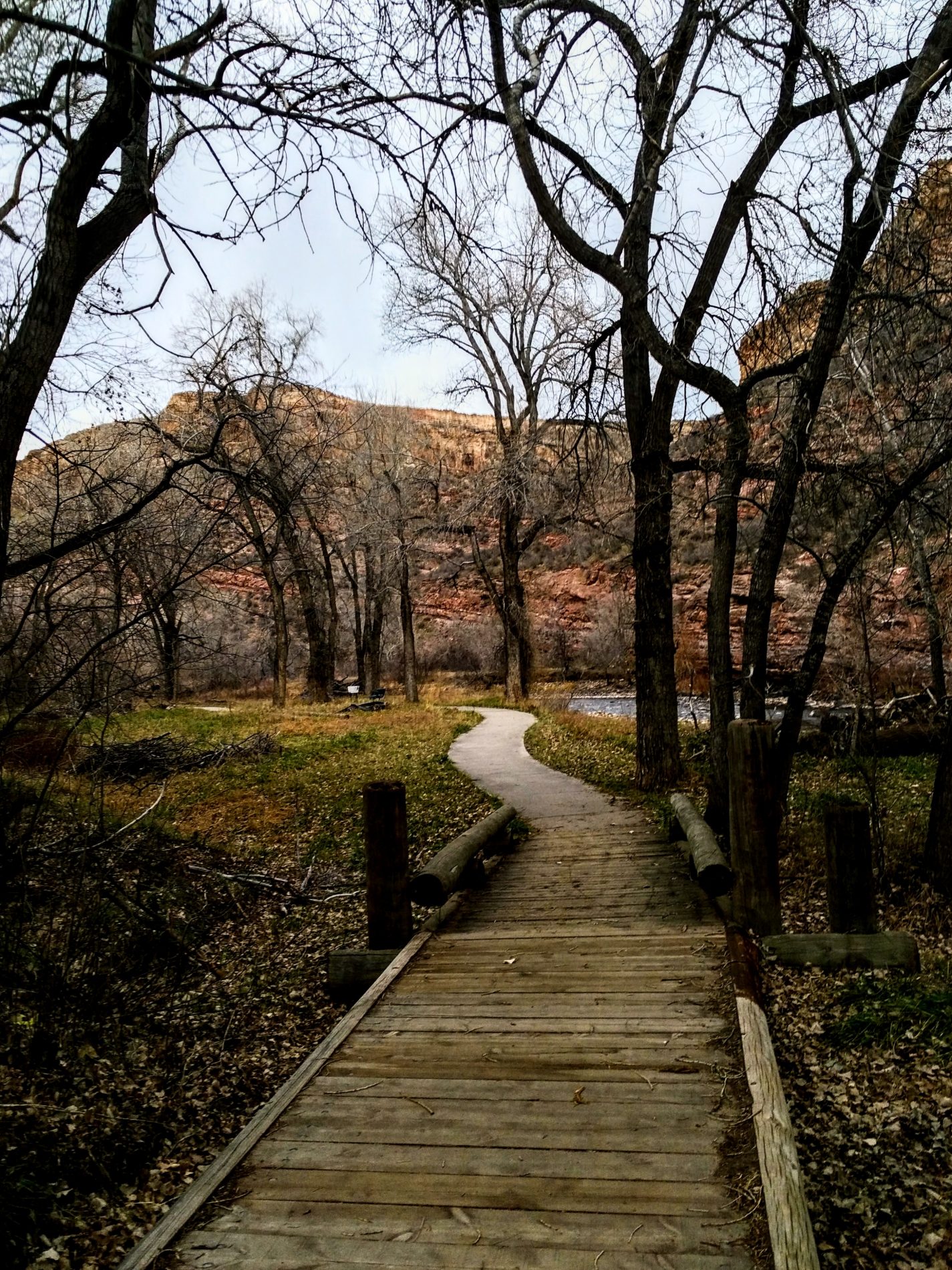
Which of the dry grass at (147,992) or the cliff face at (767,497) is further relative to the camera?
the cliff face at (767,497)

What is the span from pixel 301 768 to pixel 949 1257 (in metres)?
11.9

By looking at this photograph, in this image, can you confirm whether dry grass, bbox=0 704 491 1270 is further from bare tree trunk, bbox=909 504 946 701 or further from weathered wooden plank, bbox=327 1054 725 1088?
bare tree trunk, bbox=909 504 946 701

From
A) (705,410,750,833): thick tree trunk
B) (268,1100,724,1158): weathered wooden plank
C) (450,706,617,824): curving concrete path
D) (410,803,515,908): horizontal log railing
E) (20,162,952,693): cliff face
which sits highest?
(20,162,952,693): cliff face

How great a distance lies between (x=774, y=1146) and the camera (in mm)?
2551

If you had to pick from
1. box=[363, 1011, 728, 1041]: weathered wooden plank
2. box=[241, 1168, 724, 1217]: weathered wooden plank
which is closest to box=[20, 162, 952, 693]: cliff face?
box=[363, 1011, 728, 1041]: weathered wooden plank

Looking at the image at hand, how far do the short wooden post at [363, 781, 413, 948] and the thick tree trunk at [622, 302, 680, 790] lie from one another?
4871 millimetres

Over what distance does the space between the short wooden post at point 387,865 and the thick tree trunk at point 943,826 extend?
14.1 feet

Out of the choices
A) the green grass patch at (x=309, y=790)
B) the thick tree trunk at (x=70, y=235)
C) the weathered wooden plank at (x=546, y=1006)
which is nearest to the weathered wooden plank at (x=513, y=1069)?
the weathered wooden plank at (x=546, y=1006)

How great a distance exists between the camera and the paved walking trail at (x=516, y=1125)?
90.1 inches

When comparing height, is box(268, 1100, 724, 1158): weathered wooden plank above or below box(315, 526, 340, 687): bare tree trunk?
below

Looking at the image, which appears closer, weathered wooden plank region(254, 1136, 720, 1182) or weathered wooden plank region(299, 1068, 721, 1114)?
weathered wooden plank region(254, 1136, 720, 1182)

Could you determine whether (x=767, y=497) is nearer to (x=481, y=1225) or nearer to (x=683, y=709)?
(x=481, y=1225)

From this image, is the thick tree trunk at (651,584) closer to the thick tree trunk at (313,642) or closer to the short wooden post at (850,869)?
the short wooden post at (850,869)

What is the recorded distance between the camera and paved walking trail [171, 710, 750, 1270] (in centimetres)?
229
